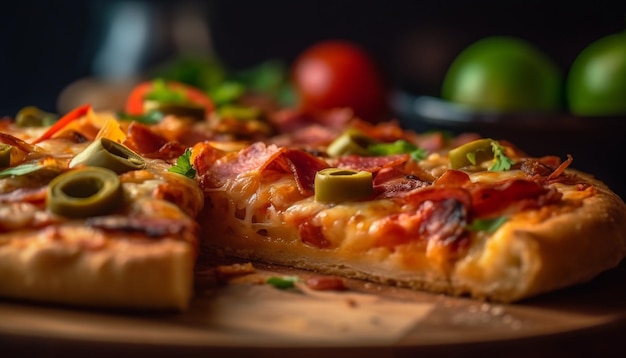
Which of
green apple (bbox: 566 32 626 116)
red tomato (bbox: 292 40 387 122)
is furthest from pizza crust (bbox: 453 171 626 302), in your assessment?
red tomato (bbox: 292 40 387 122)

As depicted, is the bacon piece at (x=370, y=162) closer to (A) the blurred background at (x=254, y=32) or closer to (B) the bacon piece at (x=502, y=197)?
(B) the bacon piece at (x=502, y=197)

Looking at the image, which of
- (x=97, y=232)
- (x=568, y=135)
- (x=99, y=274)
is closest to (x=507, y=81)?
(x=568, y=135)

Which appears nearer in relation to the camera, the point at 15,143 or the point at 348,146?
the point at 15,143

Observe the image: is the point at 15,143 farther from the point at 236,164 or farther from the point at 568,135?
the point at 568,135

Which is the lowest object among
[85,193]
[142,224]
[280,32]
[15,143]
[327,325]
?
[327,325]

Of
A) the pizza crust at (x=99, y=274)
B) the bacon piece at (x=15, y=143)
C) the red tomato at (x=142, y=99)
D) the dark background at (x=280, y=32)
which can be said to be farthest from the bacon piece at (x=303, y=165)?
the dark background at (x=280, y=32)

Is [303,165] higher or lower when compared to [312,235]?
higher

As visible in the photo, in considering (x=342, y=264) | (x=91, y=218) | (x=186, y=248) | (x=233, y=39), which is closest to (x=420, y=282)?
(x=342, y=264)

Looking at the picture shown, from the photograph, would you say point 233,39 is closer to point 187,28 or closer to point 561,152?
point 187,28
